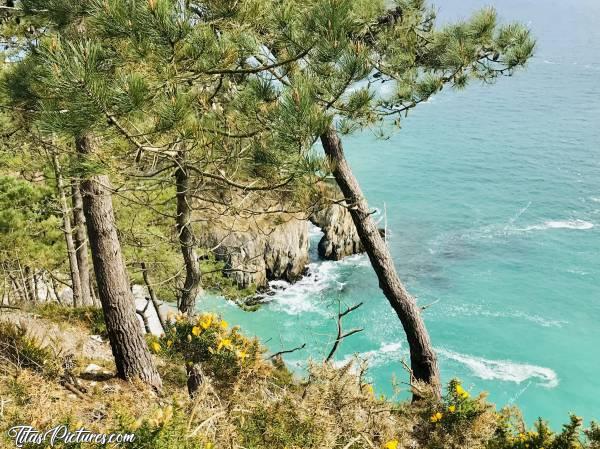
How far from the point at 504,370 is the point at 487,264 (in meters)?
6.31

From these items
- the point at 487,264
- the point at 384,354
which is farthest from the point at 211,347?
the point at 487,264

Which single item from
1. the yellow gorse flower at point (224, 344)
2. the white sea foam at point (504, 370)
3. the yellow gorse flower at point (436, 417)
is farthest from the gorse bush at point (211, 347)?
the white sea foam at point (504, 370)

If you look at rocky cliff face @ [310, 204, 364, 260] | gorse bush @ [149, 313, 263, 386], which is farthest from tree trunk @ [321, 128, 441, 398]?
rocky cliff face @ [310, 204, 364, 260]

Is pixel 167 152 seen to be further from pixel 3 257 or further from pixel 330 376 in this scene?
pixel 3 257

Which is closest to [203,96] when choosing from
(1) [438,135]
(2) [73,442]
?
(2) [73,442]

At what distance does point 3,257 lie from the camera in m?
9.08

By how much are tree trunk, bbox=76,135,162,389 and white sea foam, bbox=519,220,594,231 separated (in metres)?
22.6

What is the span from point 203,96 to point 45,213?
22.8ft

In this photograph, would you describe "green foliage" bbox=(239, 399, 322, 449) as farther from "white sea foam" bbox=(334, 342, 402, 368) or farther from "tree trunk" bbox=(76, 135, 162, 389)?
"white sea foam" bbox=(334, 342, 402, 368)

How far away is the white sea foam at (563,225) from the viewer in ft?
76.0

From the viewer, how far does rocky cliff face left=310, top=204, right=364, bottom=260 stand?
21844 millimetres

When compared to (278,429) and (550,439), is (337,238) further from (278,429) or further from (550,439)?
(278,429)

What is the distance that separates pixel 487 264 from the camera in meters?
21.2

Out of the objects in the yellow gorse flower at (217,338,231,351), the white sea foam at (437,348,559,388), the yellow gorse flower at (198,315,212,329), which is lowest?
the white sea foam at (437,348,559,388)
